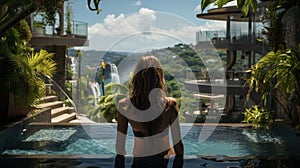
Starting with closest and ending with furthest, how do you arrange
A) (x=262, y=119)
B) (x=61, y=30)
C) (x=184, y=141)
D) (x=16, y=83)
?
(x=16, y=83)
(x=184, y=141)
(x=262, y=119)
(x=61, y=30)

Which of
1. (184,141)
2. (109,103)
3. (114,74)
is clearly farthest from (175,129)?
(114,74)

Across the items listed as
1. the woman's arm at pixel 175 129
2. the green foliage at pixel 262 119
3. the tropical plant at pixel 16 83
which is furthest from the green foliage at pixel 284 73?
the tropical plant at pixel 16 83

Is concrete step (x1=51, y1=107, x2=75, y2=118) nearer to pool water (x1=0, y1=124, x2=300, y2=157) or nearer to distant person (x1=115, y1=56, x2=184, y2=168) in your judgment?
pool water (x1=0, y1=124, x2=300, y2=157)

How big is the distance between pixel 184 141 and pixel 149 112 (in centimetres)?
409

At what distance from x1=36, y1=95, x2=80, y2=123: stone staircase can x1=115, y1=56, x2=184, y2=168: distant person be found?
7.47 metres

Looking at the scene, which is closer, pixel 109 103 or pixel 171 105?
pixel 171 105

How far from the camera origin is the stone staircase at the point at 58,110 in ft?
38.1

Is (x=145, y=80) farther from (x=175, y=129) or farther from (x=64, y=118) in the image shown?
(x=64, y=118)

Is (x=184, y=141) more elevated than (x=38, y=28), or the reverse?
(x=38, y=28)

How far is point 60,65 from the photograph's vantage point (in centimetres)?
1856

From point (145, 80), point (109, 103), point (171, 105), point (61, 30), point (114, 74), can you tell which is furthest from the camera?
point (114, 74)

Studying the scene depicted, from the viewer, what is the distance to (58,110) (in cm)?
1215

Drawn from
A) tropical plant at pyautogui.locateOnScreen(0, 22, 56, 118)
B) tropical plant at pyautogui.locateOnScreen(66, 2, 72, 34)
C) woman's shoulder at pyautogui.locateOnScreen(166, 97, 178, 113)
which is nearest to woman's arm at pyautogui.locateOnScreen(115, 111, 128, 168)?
woman's shoulder at pyautogui.locateOnScreen(166, 97, 178, 113)

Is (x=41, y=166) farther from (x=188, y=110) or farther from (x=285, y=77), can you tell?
(x=188, y=110)
